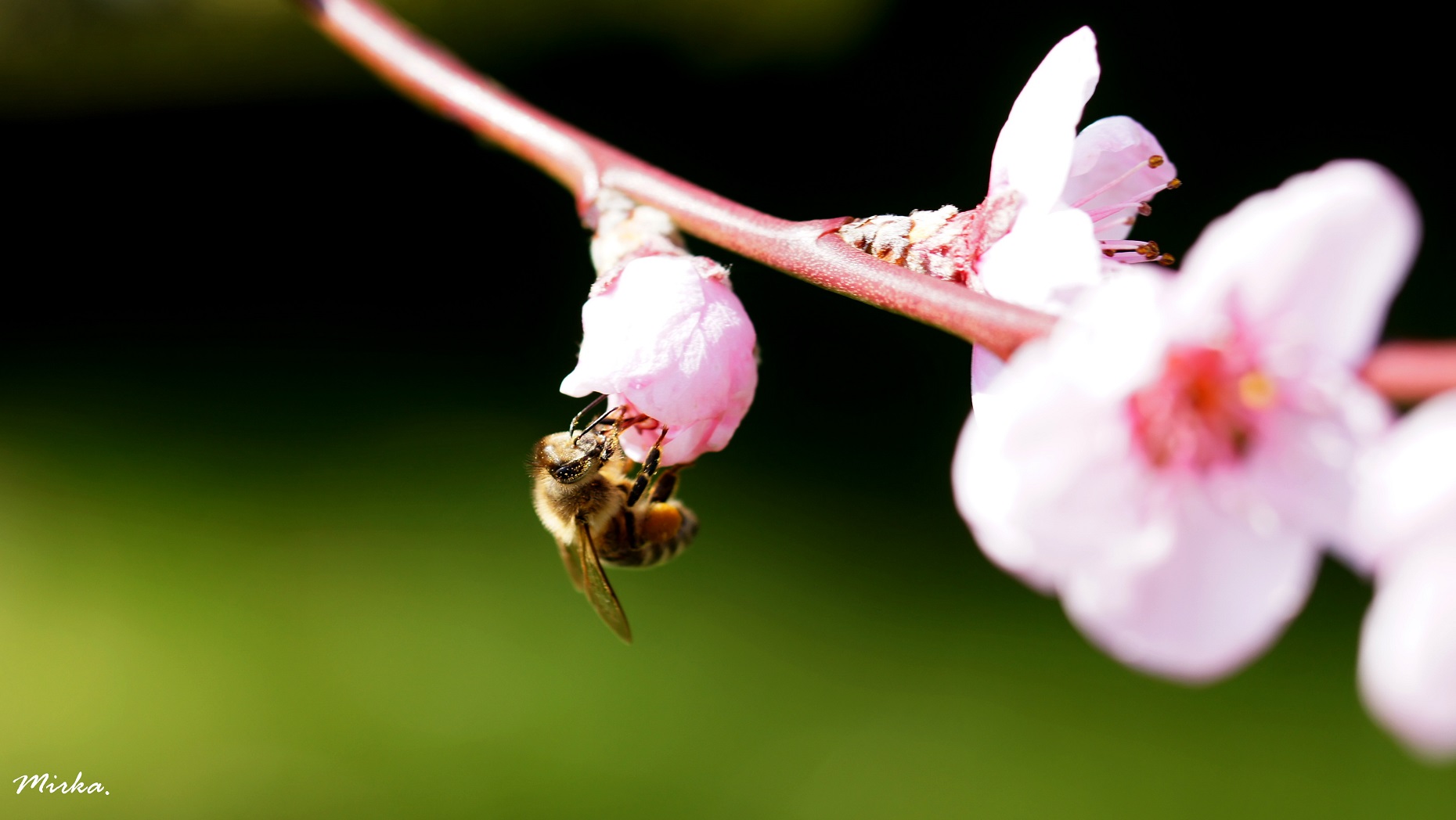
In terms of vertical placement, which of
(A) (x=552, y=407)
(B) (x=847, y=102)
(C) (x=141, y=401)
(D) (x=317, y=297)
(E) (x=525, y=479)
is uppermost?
(D) (x=317, y=297)

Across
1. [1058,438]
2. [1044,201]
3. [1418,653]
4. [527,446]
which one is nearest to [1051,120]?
[1044,201]

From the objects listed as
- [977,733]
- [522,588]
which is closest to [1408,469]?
[977,733]

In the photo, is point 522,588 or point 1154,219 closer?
point 522,588

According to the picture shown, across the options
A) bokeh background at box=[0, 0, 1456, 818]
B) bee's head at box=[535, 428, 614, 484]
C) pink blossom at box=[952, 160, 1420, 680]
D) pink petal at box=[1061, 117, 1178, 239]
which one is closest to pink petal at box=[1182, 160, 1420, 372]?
pink blossom at box=[952, 160, 1420, 680]

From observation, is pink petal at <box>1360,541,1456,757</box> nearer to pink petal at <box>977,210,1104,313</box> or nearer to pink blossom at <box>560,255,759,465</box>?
pink petal at <box>977,210,1104,313</box>

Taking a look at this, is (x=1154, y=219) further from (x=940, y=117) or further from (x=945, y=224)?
(x=945, y=224)

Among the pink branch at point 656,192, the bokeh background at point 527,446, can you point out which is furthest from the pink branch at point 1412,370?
the bokeh background at point 527,446
